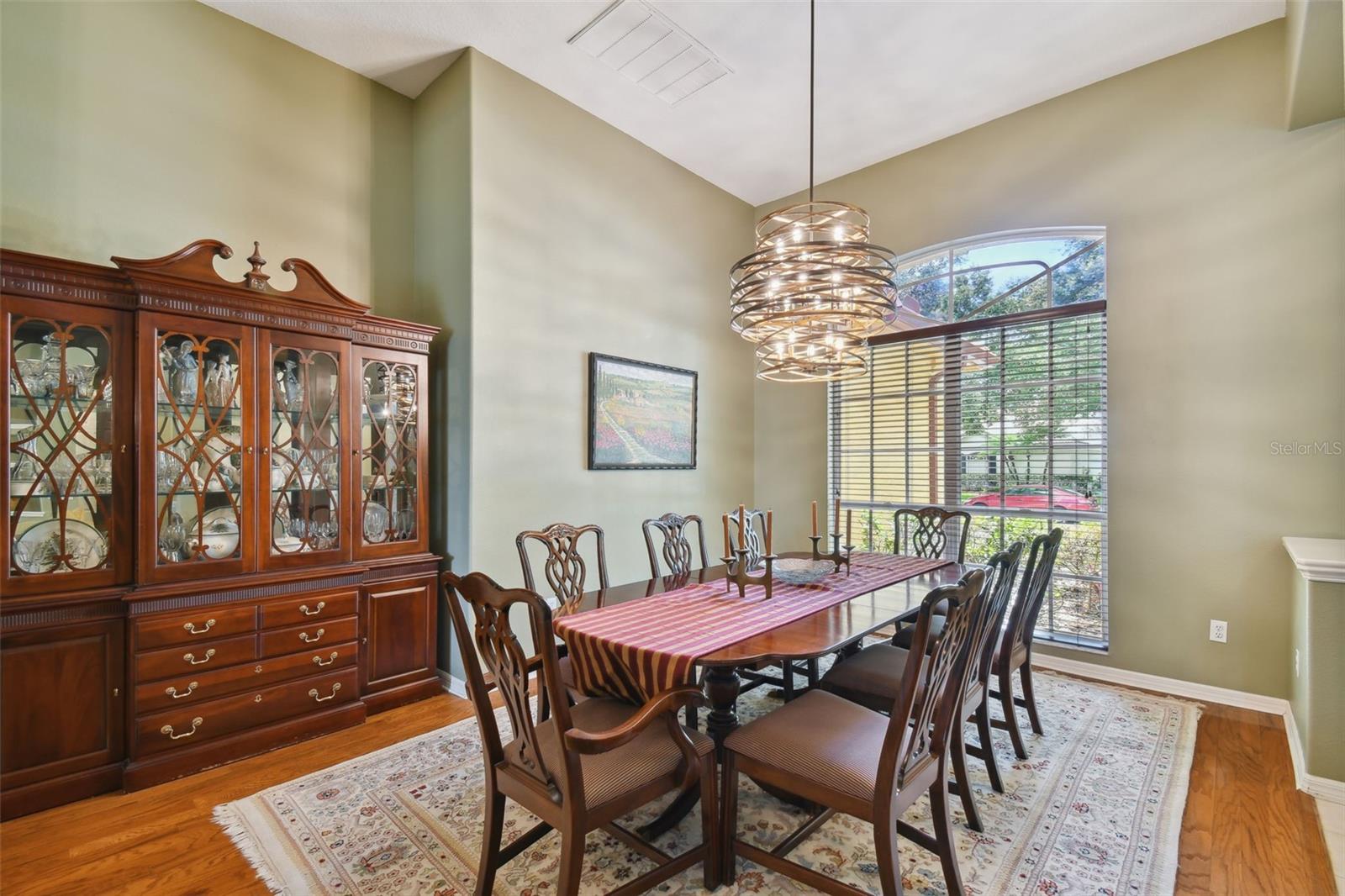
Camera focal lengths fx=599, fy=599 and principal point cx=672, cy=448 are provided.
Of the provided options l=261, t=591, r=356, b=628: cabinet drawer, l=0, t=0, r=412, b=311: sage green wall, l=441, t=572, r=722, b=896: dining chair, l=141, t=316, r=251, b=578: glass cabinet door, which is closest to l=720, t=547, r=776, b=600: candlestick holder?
l=441, t=572, r=722, b=896: dining chair

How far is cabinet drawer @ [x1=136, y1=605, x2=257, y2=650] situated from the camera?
2445 millimetres

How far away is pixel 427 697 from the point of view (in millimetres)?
→ 3361

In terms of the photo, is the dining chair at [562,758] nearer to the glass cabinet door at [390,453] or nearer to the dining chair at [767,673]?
the dining chair at [767,673]

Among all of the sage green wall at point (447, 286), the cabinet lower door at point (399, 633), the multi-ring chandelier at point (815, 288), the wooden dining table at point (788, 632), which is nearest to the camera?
the wooden dining table at point (788, 632)

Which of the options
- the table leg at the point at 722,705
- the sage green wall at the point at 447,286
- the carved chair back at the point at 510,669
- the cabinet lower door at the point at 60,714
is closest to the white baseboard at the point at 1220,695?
the table leg at the point at 722,705

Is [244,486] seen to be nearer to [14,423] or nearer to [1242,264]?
[14,423]

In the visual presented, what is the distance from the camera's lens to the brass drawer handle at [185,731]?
97.4 inches

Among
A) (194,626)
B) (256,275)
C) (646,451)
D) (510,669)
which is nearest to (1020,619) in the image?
(510,669)

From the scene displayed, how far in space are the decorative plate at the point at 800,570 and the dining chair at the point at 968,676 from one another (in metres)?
0.37

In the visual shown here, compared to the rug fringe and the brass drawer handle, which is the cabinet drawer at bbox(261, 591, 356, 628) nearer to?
the brass drawer handle

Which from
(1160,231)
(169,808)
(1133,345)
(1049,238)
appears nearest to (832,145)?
(1049,238)

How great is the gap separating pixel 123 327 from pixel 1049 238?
4.95m

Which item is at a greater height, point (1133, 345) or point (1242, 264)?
point (1242, 264)

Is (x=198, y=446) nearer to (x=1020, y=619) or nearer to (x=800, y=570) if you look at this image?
(x=800, y=570)
